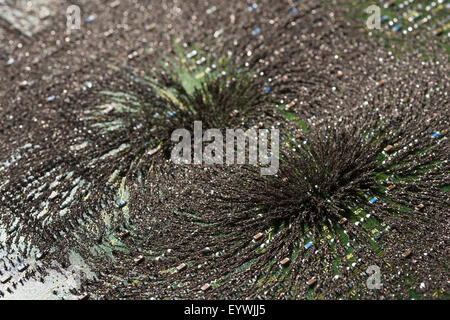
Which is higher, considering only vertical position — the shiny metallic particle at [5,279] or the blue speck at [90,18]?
the blue speck at [90,18]

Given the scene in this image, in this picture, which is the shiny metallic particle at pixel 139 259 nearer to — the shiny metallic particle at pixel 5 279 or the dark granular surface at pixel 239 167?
the dark granular surface at pixel 239 167

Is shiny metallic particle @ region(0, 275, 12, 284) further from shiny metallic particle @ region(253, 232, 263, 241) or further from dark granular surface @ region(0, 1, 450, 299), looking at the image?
shiny metallic particle @ region(253, 232, 263, 241)

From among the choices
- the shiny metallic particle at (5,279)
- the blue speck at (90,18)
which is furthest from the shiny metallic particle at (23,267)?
the blue speck at (90,18)

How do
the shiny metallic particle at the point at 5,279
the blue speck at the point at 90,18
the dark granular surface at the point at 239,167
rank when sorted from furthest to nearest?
the blue speck at the point at 90,18 < the shiny metallic particle at the point at 5,279 < the dark granular surface at the point at 239,167

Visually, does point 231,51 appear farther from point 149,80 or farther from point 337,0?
point 337,0

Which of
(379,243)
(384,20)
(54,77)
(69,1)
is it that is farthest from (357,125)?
(69,1)

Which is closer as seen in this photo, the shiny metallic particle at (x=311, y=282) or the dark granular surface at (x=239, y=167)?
the shiny metallic particle at (x=311, y=282)

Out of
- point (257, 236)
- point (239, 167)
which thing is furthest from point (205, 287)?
point (239, 167)

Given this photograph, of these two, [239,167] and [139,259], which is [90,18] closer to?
[239,167]
